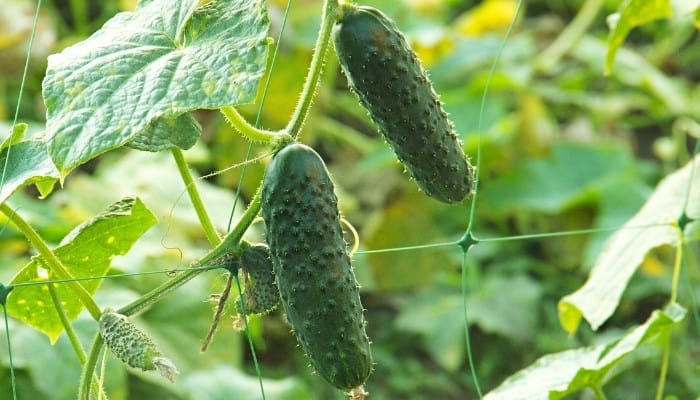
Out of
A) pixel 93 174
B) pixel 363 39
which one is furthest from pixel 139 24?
pixel 93 174

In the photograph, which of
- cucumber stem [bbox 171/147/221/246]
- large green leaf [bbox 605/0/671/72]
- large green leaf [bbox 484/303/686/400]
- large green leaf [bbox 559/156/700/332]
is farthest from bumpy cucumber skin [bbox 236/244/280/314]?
large green leaf [bbox 605/0/671/72]

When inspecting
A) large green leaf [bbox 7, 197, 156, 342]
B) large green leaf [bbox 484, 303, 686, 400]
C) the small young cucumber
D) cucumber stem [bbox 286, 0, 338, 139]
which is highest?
cucumber stem [bbox 286, 0, 338, 139]

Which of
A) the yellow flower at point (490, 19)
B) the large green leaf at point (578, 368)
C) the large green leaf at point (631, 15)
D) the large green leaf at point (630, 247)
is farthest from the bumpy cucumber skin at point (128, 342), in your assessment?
the yellow flower at point (490, 19)

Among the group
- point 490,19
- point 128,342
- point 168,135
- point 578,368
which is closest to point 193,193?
point 168,135

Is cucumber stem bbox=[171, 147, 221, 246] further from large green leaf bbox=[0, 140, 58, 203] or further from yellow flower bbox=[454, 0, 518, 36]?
yellow flower bbox=[454, 0, 518, 36]

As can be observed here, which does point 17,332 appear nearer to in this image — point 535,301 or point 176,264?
point 176,264

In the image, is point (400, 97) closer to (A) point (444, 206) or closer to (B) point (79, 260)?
(B) point (79, 260)
